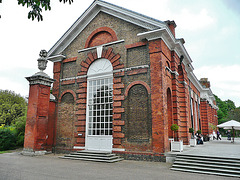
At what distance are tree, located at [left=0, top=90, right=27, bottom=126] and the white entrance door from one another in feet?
101

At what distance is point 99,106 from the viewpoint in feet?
45.5

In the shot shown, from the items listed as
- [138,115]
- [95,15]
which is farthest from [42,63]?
[138,115]

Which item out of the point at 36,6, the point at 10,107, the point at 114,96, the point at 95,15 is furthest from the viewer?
the point at 10,107

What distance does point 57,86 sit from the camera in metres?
16.2

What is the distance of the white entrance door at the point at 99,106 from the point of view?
13.1m

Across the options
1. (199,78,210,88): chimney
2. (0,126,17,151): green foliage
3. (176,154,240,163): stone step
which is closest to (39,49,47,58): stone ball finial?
(0,126,17,151): green foliage

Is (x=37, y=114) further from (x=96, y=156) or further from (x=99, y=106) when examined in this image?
(x=96, y=156)

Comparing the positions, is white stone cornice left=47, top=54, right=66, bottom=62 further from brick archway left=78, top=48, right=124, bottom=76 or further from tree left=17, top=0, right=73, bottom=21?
tree left=17, top=0, right=73, bottom=21

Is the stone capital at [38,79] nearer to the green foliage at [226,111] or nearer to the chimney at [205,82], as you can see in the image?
the chimney at [205,82]

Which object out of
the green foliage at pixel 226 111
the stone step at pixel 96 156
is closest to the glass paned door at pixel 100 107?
the stone step at pixel 96 156

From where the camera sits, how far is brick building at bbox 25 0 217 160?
38.7 feet

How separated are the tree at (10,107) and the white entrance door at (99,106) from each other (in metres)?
30.9

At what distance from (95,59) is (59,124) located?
19.7 feet

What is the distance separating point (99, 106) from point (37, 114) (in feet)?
14.8
